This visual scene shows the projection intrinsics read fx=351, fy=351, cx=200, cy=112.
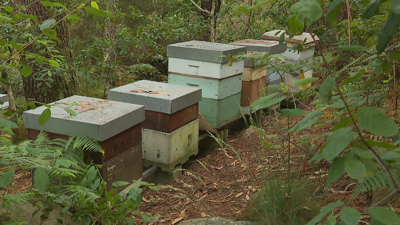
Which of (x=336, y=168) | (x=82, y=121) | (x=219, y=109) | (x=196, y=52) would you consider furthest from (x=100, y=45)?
(x=336, y=168)

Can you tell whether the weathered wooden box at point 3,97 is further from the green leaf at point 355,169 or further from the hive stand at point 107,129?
the green leaf at point 355,169

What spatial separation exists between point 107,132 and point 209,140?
6.88 feet

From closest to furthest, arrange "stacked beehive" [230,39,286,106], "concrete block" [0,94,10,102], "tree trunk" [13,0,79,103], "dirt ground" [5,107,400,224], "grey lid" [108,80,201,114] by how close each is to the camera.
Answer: "dirt ground" [5,107,400,224]
"grey lid" [108,80,201,114]
"concrete block" [0,94,10,102]
"tree trunk" [13,0,79,103]
"stacked beehive" [230,39,286,106]

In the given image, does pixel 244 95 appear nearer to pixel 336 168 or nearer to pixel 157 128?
pixel 157 128

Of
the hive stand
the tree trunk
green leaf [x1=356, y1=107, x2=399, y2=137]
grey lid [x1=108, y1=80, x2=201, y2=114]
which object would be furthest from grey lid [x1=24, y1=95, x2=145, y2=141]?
green leaf [x1=356, y1=107, x2=399, y2=137]

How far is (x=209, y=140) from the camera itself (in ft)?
14.4

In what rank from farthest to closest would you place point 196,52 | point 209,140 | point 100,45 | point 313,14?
point 100,45, point 209,140, point 196,52, point 313,14

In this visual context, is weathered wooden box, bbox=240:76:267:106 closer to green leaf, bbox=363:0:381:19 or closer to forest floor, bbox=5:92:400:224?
forest floor, bbox=5:92:400:224

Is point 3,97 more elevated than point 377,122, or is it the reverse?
point 377,122

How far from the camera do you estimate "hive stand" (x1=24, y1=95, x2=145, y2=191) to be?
2434mm

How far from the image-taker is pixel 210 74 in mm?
3887


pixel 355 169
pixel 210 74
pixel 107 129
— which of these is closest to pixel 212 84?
pixel 210 74

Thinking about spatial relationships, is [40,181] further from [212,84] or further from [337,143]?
[212,84]

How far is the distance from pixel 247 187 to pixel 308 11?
252cm
